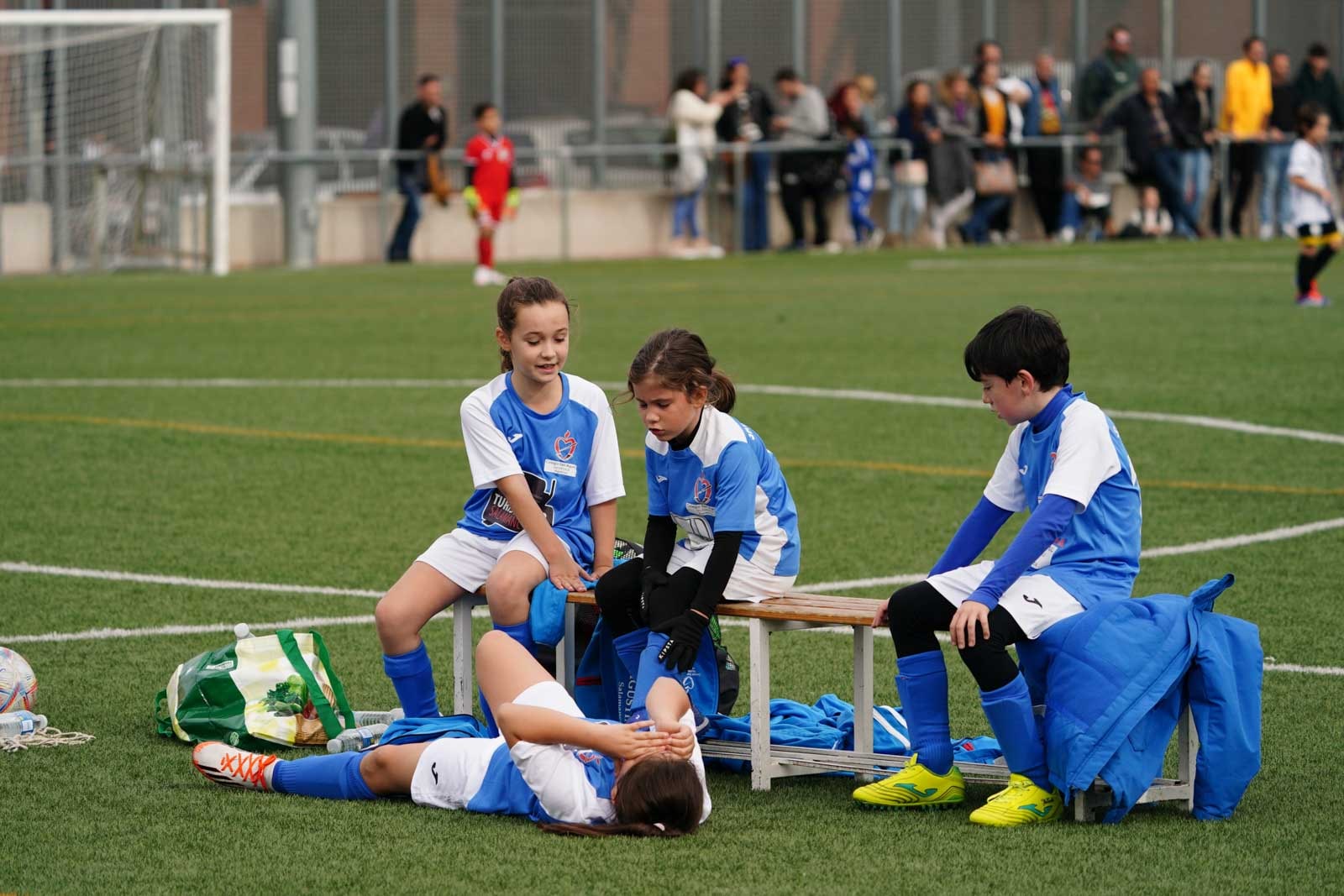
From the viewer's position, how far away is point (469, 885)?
14.5 ft

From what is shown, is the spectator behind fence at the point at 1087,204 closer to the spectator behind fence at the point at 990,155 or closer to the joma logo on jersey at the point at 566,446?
the spectator behind fence at the point at 990,155

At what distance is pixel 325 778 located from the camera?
5.15 meters

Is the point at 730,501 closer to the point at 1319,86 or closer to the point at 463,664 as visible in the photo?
the point at 463,664

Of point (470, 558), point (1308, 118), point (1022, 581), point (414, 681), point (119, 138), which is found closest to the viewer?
point (1022, 581)

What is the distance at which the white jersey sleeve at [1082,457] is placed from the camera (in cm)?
508

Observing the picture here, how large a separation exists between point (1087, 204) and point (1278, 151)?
2706 mm

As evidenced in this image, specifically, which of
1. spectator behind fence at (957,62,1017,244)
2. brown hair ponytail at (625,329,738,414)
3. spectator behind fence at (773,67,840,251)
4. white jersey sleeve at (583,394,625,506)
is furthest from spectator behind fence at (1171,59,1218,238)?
brown hair ponytail at (625,329,738,414)

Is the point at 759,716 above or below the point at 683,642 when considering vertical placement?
below

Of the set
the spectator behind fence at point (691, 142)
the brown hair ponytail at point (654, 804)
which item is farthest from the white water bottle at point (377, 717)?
the spectator behind fence at point (691, 142)

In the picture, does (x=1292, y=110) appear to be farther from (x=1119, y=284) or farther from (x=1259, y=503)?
(x=1259, y=503)

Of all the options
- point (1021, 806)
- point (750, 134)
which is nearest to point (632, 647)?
point (1021, 806)

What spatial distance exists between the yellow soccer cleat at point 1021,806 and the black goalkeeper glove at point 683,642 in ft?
2.66

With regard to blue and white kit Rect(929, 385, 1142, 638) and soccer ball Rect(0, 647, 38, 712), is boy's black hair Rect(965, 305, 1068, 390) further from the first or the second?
soccer ball Rect(0, 647, 38, 712)

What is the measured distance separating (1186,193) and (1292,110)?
6.60ft
